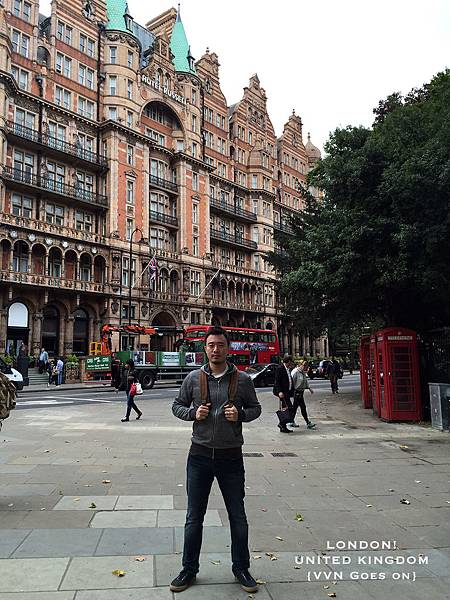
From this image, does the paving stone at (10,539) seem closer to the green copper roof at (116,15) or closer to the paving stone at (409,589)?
the paving stone at (409,589)

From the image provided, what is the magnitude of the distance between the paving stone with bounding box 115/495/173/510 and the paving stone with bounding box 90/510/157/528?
16 cm

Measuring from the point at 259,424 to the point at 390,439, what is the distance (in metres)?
4.26

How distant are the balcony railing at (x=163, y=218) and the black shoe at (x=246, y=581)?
47.0 metres

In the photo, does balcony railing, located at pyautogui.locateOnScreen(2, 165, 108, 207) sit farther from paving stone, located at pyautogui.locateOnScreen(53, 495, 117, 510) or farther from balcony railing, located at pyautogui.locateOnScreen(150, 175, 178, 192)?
paving stone, located at pyautogui.locateOnScreen(53, 495, 117, 510)

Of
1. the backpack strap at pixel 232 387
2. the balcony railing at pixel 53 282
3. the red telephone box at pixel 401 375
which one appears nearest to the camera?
the backpack strap at pixel 232 387

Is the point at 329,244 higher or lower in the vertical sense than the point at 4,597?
higher

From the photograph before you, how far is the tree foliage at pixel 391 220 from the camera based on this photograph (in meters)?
13.1

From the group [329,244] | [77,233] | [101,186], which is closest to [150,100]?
[101,186]

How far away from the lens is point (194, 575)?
12.3 ft

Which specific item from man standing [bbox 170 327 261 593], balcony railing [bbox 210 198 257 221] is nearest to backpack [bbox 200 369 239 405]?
man standing [bbox 170 327 261 593]

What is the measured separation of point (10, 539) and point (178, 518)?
1.68m

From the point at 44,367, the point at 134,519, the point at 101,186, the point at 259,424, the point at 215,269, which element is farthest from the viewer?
the point at 215,269

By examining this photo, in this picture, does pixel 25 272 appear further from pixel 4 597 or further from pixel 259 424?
pixel 4 597

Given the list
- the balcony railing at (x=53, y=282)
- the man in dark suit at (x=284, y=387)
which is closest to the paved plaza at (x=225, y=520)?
the man in dark suit at (x=284, y=387)
